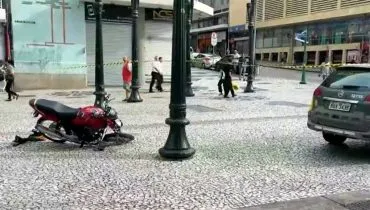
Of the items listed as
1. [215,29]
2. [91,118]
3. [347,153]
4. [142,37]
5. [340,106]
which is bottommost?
[347,153]

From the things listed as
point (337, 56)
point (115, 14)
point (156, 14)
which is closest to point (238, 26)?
point (337, 56)

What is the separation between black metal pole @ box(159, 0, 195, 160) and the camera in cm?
709

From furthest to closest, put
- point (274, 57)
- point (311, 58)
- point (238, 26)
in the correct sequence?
point (238, 26)
point (274, 57)
point (311, 58)

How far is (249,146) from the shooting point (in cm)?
834

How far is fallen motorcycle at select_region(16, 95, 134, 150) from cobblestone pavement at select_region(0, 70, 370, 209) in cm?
20

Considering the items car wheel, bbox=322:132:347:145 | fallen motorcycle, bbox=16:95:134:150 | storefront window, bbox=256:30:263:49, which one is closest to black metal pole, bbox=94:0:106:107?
fallen motorcycle, bbox=16:95:134:150

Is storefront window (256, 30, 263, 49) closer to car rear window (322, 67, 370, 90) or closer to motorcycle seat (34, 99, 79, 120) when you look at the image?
car rear window (322, 67, 370, 90)

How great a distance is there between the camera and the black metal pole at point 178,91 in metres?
7.09

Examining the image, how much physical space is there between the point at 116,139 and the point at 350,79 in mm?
4142

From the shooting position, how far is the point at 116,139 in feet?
27.1

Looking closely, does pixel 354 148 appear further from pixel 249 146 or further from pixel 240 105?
pixel 240 105

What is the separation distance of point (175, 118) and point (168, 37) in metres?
16.0

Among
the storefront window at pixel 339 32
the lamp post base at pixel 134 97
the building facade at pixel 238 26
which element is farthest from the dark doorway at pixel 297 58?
the lamp post base at pixel 134 97

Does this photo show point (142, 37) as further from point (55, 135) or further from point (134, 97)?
point (55, 135)
